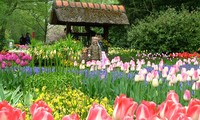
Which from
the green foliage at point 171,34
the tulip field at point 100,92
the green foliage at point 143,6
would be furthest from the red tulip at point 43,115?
the green foliage at point 143,6

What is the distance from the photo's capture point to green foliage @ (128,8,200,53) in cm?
2219

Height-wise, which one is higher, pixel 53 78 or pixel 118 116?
pixel 118 116

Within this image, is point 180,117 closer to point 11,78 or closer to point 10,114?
point 10,114

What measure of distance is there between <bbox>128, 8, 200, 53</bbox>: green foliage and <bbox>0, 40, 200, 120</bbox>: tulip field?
31.1 ft

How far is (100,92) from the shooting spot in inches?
298

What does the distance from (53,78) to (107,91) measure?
1.64m

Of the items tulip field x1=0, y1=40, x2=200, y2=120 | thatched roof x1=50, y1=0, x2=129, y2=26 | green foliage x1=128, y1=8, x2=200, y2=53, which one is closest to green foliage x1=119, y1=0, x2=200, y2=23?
green foliage x1=128, y1=8, x2=200, y2=53

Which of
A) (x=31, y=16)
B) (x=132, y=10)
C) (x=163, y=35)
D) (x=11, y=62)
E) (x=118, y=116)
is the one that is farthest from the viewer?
(x=31, y=16)

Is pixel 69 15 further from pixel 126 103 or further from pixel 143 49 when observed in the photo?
pixel 126 103

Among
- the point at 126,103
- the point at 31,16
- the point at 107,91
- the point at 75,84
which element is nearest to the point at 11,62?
the point at 75,84

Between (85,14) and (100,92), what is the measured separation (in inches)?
547

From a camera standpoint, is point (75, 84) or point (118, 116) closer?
point (118, 116)

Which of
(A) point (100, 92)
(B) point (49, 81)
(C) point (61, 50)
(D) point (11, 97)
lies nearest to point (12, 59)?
(B) point (49, 81)

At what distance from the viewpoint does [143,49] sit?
23.4 meters
